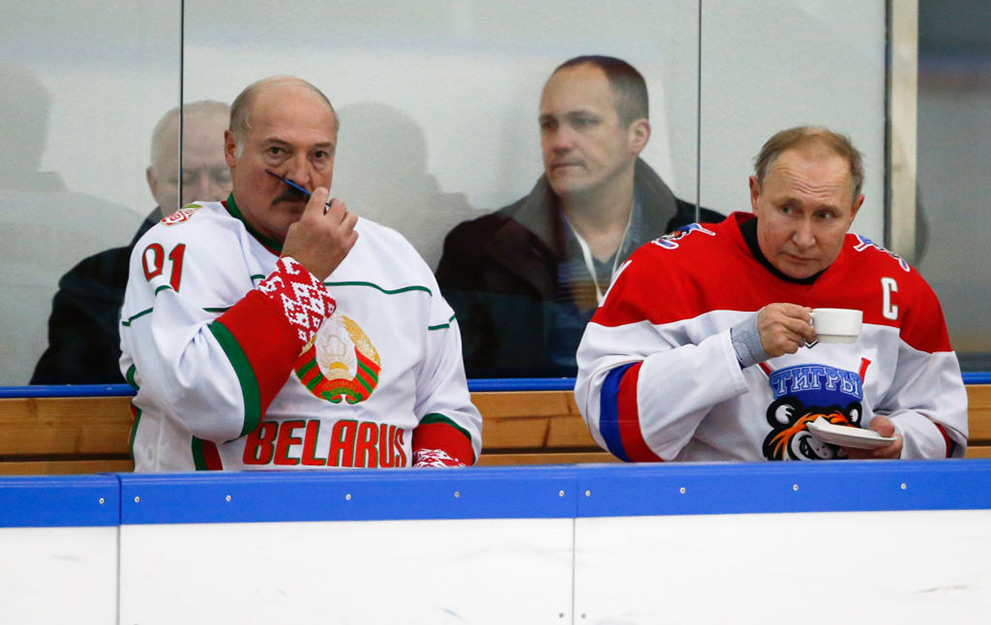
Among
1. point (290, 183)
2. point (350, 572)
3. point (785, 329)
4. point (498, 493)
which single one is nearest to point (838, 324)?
point (785, 329)

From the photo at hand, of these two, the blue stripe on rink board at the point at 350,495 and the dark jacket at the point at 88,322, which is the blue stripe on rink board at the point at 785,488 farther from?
the dark jacket at the point at 88,322

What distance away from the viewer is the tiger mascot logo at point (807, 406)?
220 centimetres

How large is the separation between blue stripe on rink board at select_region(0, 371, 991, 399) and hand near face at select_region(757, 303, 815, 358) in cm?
115

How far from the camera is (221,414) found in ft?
6.81

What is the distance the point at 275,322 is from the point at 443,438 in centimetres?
48

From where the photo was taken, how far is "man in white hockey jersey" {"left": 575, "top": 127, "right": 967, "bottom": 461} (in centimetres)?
220

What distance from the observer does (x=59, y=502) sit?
1637mm

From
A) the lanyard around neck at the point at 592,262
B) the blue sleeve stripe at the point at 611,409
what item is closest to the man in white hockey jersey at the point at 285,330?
the blue sleeve stripe at the point at 611,409

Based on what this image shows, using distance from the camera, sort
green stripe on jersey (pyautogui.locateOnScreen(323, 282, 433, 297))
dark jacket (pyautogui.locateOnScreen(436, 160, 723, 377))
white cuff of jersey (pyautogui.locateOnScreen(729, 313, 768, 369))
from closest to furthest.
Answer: white cuff of jersey (pyautogui.locateOnScreen(729, 313, 768, 369)) → green stripe on jersey (pyautogui.locateOnScreen(323, 282, 433, 297)) → dark jacket (pyautogui.locateOnScreen(436, 160, 723, 377))

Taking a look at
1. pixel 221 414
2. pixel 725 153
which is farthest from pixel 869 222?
pixel 221 414

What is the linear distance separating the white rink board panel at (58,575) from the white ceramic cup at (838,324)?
1.13m

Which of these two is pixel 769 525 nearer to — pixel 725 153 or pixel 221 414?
pixel 221 414

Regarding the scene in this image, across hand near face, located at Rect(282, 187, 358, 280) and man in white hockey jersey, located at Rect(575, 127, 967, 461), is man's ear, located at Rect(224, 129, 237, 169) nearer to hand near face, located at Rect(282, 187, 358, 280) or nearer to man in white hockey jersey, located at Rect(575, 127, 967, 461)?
hand near face, located at Rect(282, 187, 358, 280)

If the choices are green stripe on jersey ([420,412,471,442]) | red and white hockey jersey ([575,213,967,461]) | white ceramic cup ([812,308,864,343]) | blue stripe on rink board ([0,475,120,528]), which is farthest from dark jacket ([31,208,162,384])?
white ceramic cup ([812,308,864,343])
